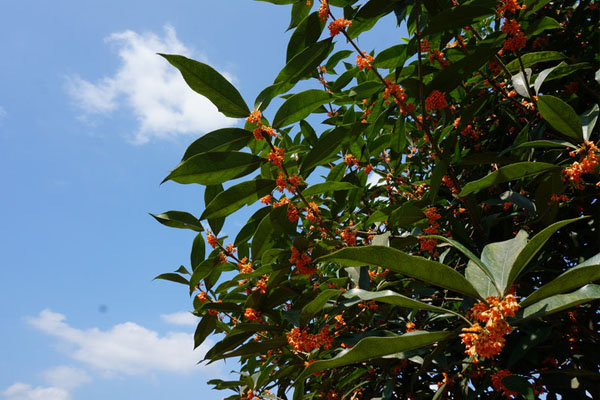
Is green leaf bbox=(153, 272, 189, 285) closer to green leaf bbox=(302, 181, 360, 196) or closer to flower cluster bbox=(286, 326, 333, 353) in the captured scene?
flower cluster bbox=(286, 326, 333, 353)

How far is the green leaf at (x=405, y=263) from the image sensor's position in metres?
1.20

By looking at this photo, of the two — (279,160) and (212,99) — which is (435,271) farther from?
(212,99)

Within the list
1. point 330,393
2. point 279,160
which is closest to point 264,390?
point 330,393

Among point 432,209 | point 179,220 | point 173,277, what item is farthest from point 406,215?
point 173,277

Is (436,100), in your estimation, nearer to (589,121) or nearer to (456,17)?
(456,17)

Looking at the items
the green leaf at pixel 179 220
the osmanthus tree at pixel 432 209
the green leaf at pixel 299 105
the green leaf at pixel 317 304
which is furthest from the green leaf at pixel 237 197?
the green leaf at pixel 179 220

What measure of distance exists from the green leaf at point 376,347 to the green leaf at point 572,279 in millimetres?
320

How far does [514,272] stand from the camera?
1.30 m

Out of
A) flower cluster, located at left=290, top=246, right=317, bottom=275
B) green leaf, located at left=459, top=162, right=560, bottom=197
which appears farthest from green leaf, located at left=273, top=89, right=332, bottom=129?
green leaf, located at left=459, top=162, right=560, bottom=197

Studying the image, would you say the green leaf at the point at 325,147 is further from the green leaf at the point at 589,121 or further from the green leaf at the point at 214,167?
the green leaf at the point at 589,121

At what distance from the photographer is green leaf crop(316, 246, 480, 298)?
1203 mm

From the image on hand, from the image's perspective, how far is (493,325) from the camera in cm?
126

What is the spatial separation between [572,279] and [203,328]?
246 cm

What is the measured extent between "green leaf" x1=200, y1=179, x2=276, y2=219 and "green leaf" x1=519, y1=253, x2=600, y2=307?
132 centimetres
